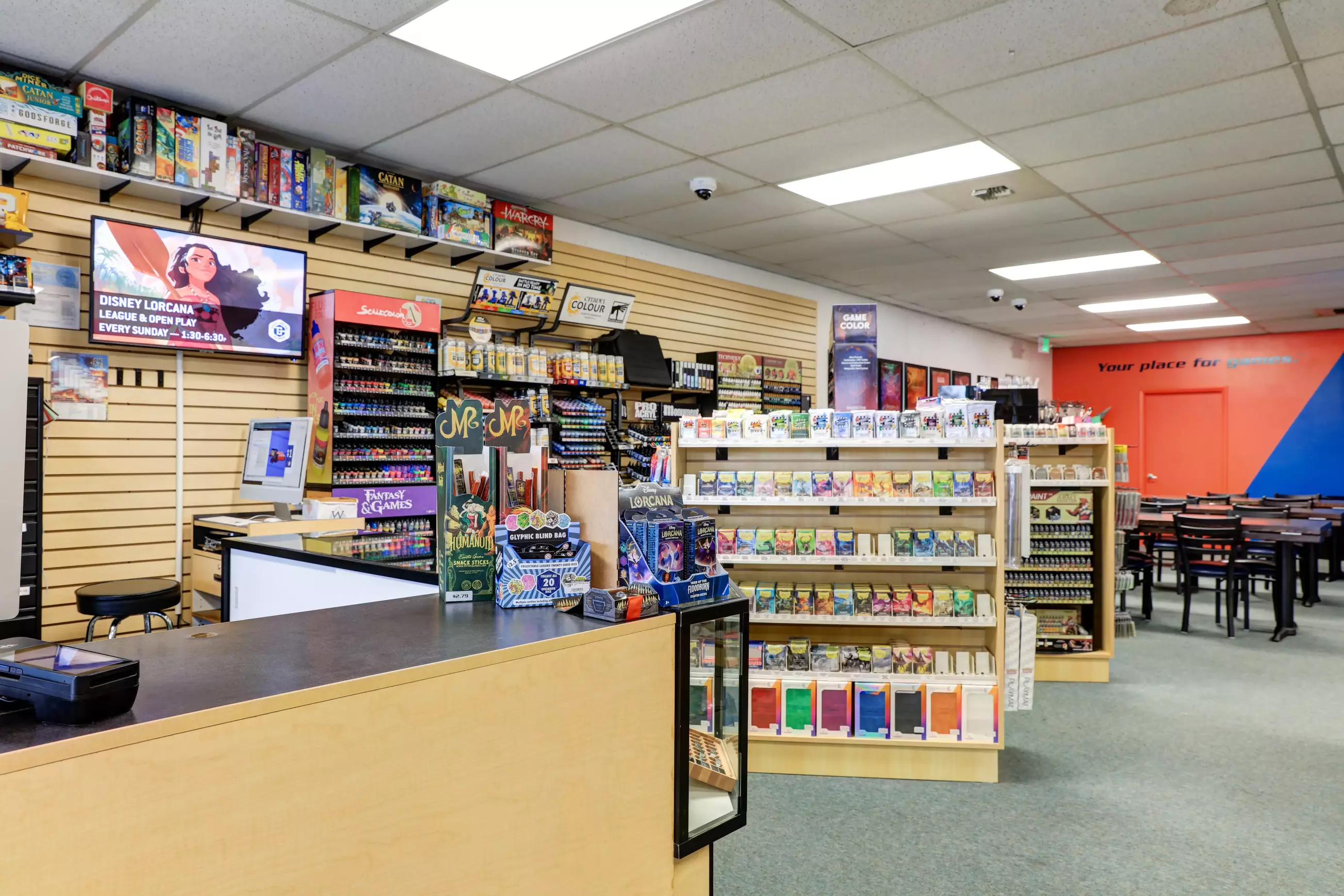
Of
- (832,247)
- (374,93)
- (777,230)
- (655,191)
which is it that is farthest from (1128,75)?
(374,93)

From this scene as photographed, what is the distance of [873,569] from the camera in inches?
172

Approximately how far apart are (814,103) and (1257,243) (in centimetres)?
543

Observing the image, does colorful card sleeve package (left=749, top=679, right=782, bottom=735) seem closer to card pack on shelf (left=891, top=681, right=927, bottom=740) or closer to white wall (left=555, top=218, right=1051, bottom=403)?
card pack on shelf (left=891, top=681, right=927, bottom=740)

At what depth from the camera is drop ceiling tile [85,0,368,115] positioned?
142 inches

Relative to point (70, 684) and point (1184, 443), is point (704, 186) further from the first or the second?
point (1184, 443)

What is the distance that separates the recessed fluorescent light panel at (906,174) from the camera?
17.8 ft

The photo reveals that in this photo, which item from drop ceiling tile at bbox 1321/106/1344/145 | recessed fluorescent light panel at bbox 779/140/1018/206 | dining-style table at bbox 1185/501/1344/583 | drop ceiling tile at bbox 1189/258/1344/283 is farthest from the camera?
dining-style table at bbox 1185/501/1344/583

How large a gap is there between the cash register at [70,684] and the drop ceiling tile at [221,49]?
10.7ft

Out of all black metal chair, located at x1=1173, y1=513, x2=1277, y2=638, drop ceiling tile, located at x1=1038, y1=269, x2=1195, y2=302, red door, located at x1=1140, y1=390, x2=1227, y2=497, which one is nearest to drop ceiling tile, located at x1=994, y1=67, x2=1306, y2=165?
black metal chair, located at x1=1173, y1=513, x2=1277, y2=638

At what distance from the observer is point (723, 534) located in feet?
13.8

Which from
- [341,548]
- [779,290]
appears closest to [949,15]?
[341,548]

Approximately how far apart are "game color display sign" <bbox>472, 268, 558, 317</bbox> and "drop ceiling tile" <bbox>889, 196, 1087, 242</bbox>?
303cm

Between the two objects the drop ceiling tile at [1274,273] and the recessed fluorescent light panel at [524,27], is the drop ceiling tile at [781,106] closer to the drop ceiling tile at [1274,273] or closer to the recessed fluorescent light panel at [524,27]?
the recessed fluorescent light panel at [524,27]

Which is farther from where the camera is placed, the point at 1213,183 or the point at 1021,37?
the point at 1213,183
